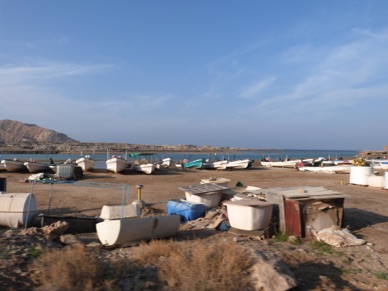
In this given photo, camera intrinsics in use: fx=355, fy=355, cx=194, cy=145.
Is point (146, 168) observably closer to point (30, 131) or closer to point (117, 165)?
point (117, 165)

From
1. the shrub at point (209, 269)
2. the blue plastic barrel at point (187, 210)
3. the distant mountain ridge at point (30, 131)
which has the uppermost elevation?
the distant mountain ridge at point (30, 131)

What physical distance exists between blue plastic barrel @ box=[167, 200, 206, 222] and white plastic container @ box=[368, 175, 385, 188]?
1189cm

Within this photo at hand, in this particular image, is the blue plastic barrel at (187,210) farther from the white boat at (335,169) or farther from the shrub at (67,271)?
the white boat at (335,169)

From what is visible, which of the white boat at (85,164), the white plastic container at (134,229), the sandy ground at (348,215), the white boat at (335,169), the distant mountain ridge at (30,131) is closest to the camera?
the sandy ground at (348,215)

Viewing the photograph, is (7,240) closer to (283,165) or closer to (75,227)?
(75,227)

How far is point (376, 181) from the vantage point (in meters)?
19.4

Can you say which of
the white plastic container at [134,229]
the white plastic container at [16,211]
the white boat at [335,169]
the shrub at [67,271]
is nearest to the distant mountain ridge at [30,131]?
the white boat at [335,169]

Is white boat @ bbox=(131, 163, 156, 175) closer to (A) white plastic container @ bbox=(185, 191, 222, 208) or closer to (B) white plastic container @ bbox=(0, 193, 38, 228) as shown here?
(A) white plastic container @ bbox=(185, 191, 222, 208)

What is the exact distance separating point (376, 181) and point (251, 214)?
1335cm

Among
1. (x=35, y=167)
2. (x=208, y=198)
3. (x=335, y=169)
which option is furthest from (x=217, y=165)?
(x=208, y=198)

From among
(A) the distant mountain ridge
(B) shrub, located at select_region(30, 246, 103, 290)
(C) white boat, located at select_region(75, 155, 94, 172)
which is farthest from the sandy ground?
(A) the distant mountain ridge

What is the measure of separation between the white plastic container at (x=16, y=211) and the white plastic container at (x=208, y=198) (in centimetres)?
529

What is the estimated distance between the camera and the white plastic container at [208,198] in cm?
1263

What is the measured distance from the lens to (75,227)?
10.4 m
